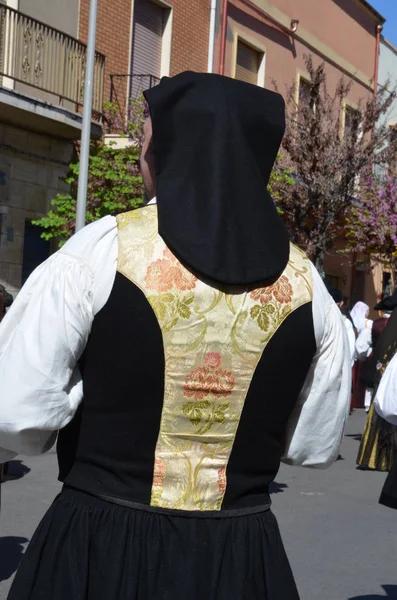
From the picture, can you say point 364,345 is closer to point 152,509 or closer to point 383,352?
point 383,352

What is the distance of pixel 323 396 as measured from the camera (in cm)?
256

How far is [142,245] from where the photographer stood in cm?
234

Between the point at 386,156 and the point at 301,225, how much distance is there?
2.80 meters

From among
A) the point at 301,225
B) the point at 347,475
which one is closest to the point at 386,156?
the point at 301,225

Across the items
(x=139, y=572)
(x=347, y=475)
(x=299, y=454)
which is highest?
(x=299, y=454)

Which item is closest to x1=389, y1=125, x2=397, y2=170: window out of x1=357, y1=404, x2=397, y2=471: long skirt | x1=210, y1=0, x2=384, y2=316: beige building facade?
x1=210, y1=0, x2=384, y2=316: beige building facade

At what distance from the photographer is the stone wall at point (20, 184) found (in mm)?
16141

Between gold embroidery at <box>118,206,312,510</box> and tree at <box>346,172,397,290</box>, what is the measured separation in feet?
73.1

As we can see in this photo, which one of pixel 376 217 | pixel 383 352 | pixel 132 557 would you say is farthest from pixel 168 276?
pixel 376 217

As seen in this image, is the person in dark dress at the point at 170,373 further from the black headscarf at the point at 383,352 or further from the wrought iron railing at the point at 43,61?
the wrought iron railing at the point at 43,61

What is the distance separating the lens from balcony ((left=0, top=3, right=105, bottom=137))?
15500 millimetres

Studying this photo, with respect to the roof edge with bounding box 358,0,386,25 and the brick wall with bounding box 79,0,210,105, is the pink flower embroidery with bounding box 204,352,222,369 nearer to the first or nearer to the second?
the brick wall with bounding box 79,0,210,105

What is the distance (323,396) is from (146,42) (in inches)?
700

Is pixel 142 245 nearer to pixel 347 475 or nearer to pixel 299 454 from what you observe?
pixel 299 454
